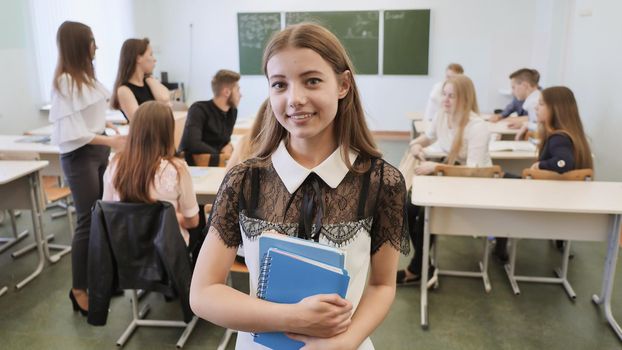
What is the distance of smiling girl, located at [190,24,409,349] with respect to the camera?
87 centimetres

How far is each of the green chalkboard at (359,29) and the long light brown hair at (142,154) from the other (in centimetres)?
573

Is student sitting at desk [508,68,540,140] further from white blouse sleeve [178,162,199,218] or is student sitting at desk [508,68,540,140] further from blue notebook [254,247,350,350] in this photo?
Answer: blue notebook [254,247,350,350]

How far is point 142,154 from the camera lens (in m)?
2.20

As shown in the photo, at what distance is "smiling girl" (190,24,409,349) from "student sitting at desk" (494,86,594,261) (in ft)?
7.48

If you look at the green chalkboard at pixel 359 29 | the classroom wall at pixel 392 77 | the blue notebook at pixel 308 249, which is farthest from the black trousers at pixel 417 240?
the green chalkboard at pixel 359 29

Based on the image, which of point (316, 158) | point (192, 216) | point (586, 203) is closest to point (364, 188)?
point (316, 158)

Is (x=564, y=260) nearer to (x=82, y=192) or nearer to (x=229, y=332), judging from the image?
(x=229, y=332)

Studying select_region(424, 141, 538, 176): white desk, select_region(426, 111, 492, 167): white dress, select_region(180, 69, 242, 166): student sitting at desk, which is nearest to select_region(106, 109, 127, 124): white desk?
select_region(180, 69, 242, 166): student sitting at desk

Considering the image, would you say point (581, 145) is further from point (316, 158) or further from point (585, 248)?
point (316, 158)

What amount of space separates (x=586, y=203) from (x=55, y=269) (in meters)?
3.26

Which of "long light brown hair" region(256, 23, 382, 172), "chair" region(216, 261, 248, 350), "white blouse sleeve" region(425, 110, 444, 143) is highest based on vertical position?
"long light brown hair" region(256, 23, 382, 172)

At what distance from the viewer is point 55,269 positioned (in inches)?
128

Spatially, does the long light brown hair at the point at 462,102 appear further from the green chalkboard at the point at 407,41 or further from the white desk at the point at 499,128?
the green chalkboard at the point at 407,41

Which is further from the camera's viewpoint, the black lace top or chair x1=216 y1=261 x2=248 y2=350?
chair x1=216 y1=261 x2=248 y2=350
